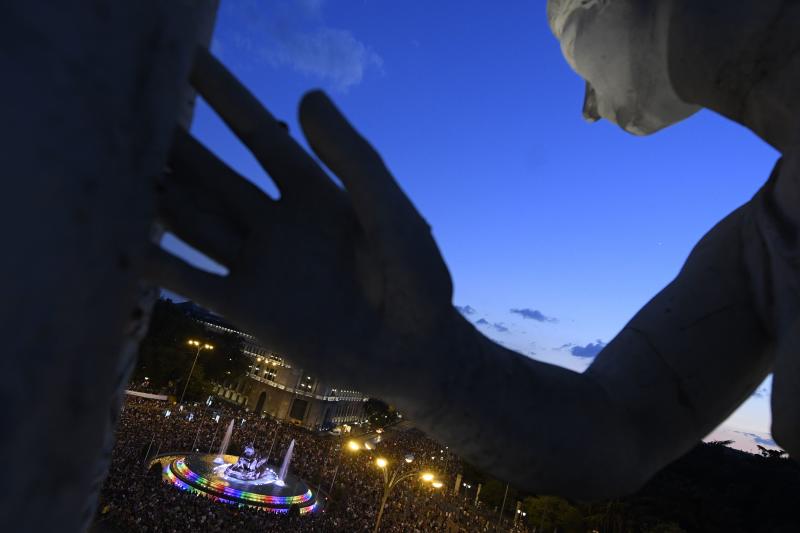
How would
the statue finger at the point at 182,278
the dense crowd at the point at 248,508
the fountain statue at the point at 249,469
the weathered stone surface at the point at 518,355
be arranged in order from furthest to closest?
the fountain statue at the point at 249,469
the dense crowd at the point at 248,508
the weathered stone surface at the point at 518,355
the statue finger at the point at 182,278

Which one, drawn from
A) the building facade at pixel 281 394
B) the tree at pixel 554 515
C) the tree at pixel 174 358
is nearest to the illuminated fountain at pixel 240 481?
the tree at pixel 554 515

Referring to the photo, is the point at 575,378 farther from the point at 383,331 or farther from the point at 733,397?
the point at 383,331

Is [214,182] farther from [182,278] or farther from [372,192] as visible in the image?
[372,192]

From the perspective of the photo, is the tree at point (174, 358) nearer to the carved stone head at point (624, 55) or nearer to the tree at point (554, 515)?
the tree at point (554, 515)

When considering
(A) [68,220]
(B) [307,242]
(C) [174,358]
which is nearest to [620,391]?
(B) [307,242]

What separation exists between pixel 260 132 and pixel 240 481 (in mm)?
24482

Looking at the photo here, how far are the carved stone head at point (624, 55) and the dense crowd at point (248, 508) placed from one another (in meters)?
15.2

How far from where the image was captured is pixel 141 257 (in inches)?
42.0

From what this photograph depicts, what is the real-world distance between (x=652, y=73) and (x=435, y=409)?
219 centimetres

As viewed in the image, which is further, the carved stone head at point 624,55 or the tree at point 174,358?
the tree at point 174,358

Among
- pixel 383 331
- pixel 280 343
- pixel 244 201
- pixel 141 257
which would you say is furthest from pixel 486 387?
pixel 141 257

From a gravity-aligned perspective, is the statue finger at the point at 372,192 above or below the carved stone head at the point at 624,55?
below

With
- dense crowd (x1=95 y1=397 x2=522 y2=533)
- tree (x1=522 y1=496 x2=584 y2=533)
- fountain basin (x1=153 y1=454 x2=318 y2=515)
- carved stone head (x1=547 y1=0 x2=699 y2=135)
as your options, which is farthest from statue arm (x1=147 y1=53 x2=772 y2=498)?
tree (x1=522 y1=496 x2=584 y2=533)

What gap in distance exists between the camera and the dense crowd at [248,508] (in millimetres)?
14023
